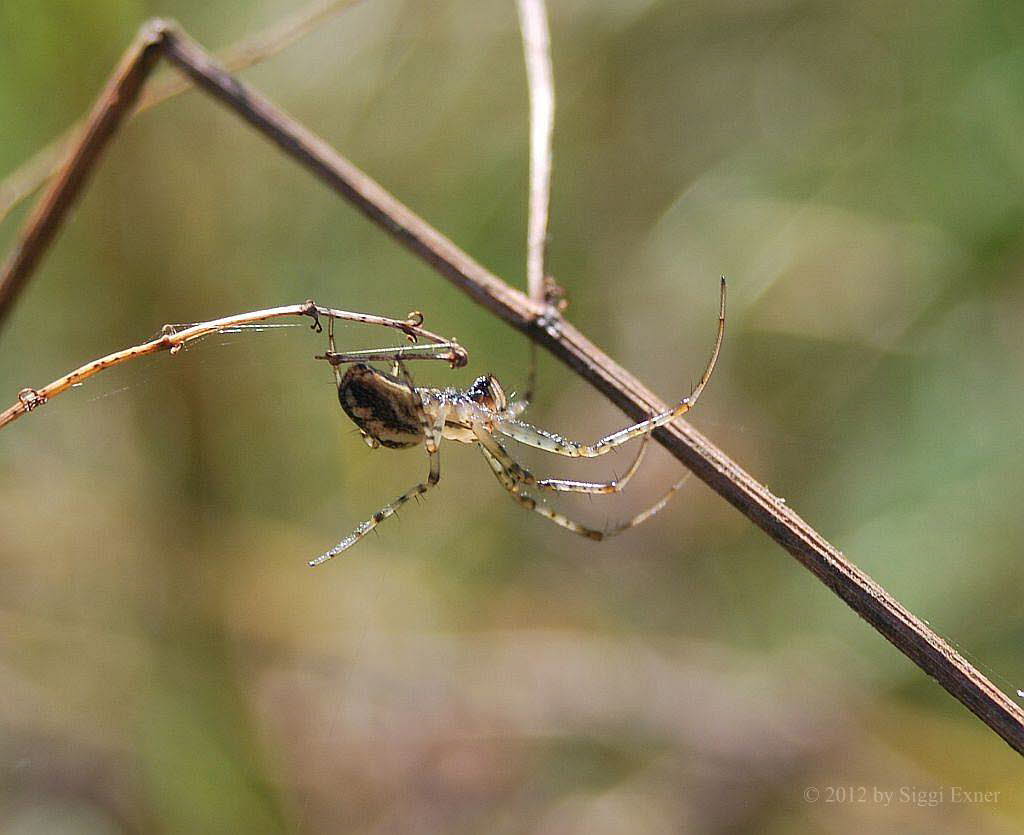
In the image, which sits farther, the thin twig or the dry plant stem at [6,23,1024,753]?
the thin twig

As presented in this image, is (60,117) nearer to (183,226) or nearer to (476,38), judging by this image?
(183,226)

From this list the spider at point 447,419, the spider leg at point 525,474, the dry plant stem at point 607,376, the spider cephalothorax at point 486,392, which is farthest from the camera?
the spider leg at point 525,474

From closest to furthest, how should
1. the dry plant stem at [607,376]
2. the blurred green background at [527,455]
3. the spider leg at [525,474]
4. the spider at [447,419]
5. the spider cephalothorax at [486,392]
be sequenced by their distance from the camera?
the dry plant stem at [607,376] → the spider at [447,419] → the spider cephalothorax at [486,392] → the spider leg at [525,474] → the blurred green background at [527,455]

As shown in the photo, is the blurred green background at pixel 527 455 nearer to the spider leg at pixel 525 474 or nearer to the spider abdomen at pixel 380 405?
the spider leg at pixel 525 474

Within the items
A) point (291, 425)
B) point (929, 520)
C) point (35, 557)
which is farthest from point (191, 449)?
point (929, 520)

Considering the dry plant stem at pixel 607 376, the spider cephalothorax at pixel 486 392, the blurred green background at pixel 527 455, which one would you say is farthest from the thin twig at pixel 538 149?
the blurred green background at pixel 527 455

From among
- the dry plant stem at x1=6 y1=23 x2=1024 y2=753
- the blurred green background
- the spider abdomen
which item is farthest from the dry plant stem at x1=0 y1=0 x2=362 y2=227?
the spider abdomen

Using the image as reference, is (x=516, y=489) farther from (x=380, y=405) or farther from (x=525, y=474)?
(x=380, y=405)

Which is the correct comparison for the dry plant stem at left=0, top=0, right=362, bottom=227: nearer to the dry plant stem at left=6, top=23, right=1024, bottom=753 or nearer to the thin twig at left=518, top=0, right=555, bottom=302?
the dry plant stem at left=6, top=23, right=1024, bottom=753
